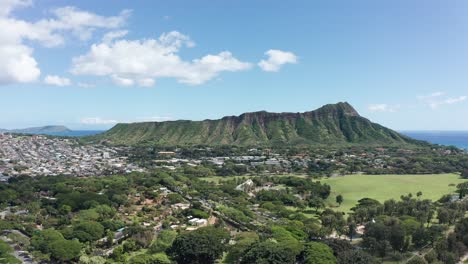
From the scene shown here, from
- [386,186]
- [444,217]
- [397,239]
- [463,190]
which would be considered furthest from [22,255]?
[463,190]

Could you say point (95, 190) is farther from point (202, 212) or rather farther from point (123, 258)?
point (123, 258)

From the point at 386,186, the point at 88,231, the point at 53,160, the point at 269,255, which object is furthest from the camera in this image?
the point at 53,160

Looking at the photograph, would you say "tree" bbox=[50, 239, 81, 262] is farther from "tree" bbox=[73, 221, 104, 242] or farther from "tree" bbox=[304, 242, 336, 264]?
"tree" bbox=[304, 242, 336, 264]

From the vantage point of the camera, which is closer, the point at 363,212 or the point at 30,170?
the point at 363,212

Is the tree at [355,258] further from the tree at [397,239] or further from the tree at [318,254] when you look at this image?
the tree at [397,239]

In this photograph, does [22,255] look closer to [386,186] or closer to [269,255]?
[269,255]

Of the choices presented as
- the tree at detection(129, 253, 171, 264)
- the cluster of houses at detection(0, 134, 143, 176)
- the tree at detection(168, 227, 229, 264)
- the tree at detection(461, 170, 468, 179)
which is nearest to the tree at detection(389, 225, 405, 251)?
the tree at detection(168, 227, 229, 264)

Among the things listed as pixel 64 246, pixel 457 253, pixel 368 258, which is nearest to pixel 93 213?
pixel 64 246
